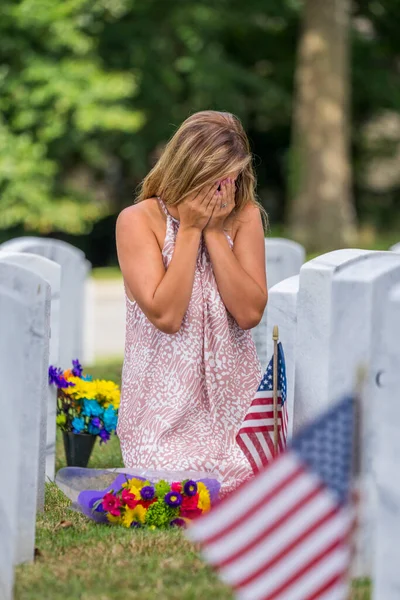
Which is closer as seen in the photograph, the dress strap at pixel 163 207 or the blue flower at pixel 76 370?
the dress strap at pixel 163 207

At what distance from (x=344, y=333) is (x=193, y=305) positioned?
0.95 meters

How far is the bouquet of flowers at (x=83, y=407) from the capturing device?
5.00 meters

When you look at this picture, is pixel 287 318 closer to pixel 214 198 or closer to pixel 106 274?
pixel 214 198

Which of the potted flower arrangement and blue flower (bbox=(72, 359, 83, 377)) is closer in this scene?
the potted flower arrangement

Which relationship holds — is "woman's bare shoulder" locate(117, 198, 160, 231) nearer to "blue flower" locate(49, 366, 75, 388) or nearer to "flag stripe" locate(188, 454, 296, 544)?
"blue flower" locate(49, 366, 75, 388)

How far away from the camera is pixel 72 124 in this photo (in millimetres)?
20000

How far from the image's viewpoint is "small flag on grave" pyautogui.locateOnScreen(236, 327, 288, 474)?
369 cm

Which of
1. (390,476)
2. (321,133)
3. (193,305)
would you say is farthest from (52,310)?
(321,133)

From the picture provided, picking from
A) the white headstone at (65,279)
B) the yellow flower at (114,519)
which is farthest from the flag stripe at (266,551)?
the white headstone at (65,279)

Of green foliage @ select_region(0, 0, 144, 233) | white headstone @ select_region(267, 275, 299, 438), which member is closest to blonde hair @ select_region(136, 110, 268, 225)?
white headstone @ select_region(267, 275, 299, 438)

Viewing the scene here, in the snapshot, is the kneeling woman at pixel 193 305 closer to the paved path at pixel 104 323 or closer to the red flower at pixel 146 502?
the red flower at pixel 146 502

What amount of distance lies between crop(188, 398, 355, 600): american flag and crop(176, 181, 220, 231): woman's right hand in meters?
1.71

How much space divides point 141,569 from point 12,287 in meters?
1.00

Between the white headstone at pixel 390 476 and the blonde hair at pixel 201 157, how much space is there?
1.57m
